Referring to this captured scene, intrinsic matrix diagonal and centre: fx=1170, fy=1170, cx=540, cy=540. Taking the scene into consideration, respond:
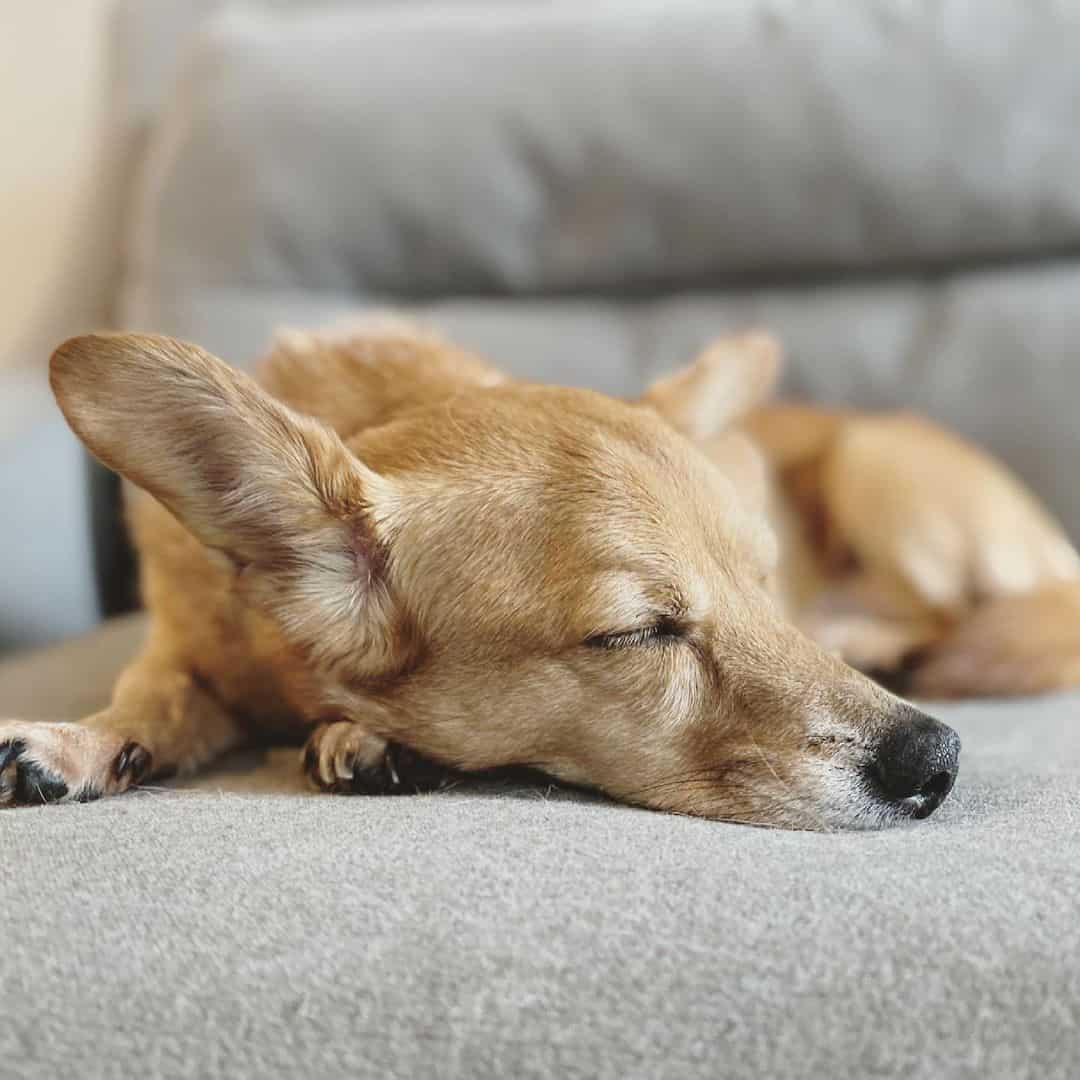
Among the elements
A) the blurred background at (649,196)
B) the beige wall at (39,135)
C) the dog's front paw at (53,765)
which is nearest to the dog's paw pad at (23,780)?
the dog's front paw at (53,765)

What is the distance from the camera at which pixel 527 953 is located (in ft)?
2.87

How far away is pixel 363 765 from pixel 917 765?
0.61 m

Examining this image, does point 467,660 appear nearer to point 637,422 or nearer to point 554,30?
point 637,422

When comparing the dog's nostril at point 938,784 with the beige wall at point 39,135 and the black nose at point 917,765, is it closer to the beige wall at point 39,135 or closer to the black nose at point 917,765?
the black nose at point 917,765

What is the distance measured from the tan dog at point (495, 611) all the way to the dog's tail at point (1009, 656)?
0.65m

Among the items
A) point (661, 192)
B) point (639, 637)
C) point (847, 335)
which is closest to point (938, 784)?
point (639, 637)

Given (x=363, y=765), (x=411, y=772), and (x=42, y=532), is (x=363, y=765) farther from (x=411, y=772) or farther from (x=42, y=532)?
(x=42, y=532)

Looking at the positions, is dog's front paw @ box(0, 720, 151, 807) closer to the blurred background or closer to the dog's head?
the dog's head

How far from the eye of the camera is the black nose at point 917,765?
48.5 inches

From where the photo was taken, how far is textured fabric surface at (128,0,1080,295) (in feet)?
8.67

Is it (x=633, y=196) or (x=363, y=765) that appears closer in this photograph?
(x=363, y=765)

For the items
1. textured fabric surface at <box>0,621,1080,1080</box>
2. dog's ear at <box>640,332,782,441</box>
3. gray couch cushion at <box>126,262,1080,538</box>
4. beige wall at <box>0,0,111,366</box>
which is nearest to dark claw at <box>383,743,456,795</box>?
textured fabric surface at <box>0,621,1080,1080</box>

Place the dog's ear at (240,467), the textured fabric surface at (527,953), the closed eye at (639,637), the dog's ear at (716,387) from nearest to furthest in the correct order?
the textured fabric surface at (527,953) → the dog's ear at (240,467) → the closed eye at (639,637) → the dog's ear at (716,387)

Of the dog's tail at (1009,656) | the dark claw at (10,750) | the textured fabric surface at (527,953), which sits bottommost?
the dog's tail at (1009,656)
